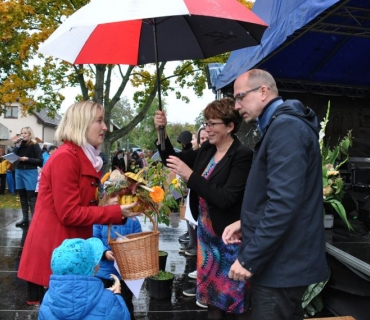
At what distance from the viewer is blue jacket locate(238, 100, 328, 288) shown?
1.89 m

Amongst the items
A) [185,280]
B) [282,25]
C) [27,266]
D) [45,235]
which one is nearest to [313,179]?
[45,235]

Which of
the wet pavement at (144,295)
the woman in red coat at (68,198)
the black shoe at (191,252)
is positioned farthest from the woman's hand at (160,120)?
the black shoe at (191,252)

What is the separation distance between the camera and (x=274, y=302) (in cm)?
203

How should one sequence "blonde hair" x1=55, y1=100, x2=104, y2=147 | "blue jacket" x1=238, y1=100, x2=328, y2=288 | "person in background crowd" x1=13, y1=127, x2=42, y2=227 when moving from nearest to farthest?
1. "blue jacket" x1=238, y1=100, x2=328, y2=288
2. "blonde hair" x1=55, y1=100, x2=104, y2=147
3. "person in background crowd" x1=13, y1=127, x2=42, y2=227

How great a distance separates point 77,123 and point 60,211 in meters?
0.56

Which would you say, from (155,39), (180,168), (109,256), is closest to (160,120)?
(180,168)

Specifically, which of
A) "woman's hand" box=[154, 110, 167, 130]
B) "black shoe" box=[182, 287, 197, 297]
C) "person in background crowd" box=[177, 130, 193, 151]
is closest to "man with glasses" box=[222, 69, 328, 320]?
"woman's hand" box=[154, 110, 167, 130]

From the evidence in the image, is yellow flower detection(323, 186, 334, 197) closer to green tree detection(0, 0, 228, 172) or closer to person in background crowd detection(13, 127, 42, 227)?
person in background crowd detection(13, 127, 42, 227)

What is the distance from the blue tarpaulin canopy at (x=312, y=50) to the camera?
4.69 meters

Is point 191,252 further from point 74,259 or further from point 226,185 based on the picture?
point 74,259

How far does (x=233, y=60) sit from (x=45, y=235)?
5.49 meters

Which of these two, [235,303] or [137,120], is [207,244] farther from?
[137,120]

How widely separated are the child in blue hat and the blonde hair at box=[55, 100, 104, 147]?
2.31 feet

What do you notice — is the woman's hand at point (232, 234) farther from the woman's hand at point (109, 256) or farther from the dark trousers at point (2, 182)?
the dark trousers at point (2, 182)
